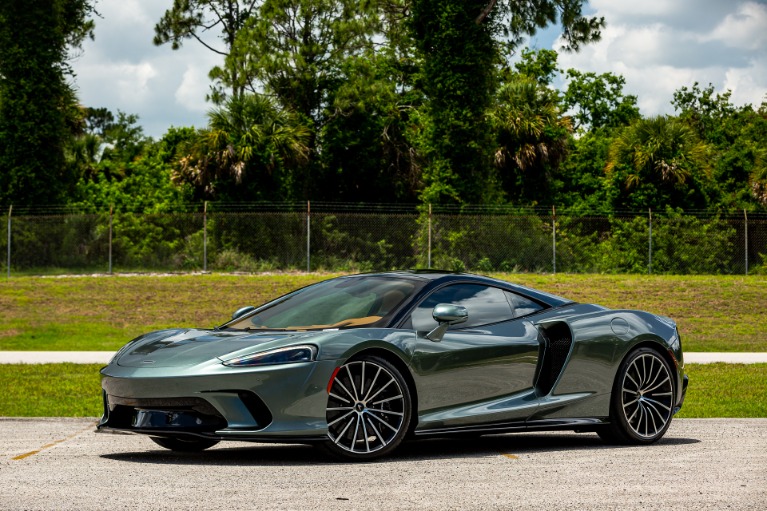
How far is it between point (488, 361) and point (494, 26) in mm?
29753

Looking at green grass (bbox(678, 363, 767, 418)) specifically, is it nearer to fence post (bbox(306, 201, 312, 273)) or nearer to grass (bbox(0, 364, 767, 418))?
grass (bbox(0, 364, 767, 418))

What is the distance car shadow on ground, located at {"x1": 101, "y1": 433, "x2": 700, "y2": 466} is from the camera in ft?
25.0

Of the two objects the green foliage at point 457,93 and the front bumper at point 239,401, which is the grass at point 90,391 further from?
the green foliage at point 457,93

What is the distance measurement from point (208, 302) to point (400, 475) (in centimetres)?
2052

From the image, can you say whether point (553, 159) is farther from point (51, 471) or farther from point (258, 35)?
Result: point (51, 471)

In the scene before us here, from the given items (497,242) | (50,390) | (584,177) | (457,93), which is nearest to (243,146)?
(457,93)

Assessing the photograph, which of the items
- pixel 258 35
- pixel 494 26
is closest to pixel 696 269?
pixel 494 26

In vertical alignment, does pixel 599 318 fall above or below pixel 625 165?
below

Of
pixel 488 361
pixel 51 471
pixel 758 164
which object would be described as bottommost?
pixel 51 471

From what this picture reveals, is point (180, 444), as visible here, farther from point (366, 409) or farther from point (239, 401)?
point (366, 409)

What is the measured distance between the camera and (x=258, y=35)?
132ft

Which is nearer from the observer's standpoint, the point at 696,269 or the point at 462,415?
the point at 462,415

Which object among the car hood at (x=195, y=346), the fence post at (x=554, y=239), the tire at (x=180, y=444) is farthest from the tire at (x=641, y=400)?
the fence post at (x=554, y=239)

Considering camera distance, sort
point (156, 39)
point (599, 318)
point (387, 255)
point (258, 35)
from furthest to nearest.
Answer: point (156, 39), point (258, 35), point (387, 255), point (599, 318)
